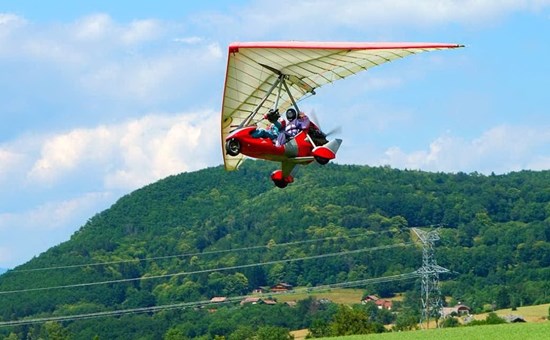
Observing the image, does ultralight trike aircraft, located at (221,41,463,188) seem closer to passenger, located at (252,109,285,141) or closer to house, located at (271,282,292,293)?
passenger, located at (252,109,285,141)

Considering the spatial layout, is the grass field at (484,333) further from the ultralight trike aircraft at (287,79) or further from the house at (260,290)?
the house at (260,290)

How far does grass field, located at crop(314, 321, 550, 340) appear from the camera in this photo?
6241cm

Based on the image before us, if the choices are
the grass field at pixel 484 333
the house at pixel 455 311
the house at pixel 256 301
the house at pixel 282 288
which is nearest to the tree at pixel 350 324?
the grass field at pixel 484 333

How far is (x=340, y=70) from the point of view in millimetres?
37406

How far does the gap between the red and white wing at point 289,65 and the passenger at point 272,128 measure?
56.1 inches

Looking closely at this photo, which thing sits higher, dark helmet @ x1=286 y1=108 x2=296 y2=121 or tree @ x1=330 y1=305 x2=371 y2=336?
dark helmet @ x1=286 y1=108 x2=296 y2=121

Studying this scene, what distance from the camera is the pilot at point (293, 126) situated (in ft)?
119

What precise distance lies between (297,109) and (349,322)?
69166 mm

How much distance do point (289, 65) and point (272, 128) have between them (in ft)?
6.32

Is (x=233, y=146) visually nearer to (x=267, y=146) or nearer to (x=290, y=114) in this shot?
(x=267, y=146)

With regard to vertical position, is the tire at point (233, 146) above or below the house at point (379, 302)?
above

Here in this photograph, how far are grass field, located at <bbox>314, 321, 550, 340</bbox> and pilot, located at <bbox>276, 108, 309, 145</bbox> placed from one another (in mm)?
26123

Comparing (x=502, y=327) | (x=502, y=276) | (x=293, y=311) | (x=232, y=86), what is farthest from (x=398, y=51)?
(x=502, y=276)

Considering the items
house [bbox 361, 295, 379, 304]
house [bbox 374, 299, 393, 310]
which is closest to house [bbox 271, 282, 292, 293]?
house [bbox 361, 295, 379, 304]
